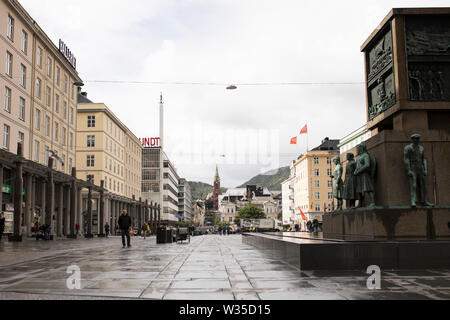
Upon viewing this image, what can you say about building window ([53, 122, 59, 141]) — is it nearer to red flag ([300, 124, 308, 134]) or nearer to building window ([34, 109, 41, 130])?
building window ([34, 109, 41, 130])

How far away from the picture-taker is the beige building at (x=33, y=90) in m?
37.3

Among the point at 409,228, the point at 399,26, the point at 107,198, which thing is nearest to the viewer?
the point at 409,228

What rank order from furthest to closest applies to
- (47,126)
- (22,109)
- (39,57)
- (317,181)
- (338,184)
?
(317,181)
(47,126)
(39,57)
(22,109)
(338,184)

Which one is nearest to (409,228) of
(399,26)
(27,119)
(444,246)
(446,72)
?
(444,246)

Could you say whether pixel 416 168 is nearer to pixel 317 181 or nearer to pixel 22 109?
pixel 22 109

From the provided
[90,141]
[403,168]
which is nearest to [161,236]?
[403,168]

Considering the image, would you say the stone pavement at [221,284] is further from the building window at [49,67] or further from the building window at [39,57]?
the building window at [49,67]

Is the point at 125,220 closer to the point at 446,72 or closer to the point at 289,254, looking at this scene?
the point at 289,254

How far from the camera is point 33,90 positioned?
42.8 meters

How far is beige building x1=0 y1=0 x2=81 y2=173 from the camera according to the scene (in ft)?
122

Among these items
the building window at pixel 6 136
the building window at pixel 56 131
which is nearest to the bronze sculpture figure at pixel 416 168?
the building window at pixel 6 136

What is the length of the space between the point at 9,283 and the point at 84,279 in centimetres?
133

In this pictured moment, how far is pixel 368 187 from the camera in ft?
41.3

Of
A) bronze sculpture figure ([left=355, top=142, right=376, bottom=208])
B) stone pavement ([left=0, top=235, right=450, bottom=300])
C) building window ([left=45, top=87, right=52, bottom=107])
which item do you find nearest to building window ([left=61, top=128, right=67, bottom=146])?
building window ([left=45, top=87, right=52, bottom=107])
